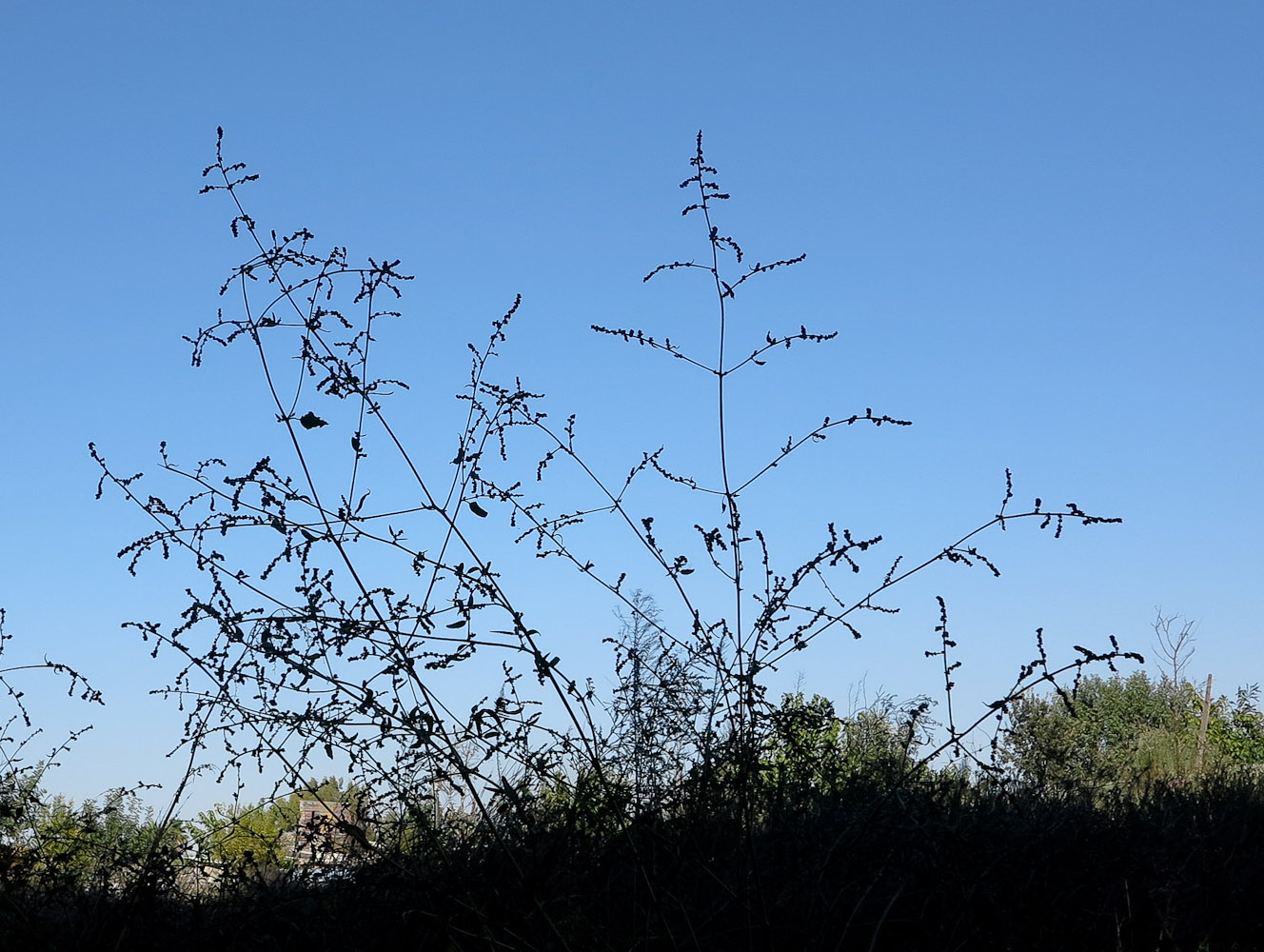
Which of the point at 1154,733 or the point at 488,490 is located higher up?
the point at 1154,733

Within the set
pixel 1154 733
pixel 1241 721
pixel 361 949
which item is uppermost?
pixel 1241 721

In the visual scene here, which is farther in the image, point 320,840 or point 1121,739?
point 1121,739

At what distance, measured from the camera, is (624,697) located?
3.45 metres

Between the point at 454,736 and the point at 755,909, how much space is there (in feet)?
3.19

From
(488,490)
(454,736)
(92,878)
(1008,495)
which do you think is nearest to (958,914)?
(1008,495)

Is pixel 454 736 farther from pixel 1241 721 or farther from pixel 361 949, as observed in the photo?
pixel 1241 721

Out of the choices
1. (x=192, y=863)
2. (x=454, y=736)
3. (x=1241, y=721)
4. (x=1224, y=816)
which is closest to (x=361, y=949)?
(x=454, y=736)

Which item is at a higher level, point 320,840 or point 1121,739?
point 1121,739

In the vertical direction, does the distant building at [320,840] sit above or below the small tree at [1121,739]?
below

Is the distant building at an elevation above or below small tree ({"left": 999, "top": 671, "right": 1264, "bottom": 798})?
below

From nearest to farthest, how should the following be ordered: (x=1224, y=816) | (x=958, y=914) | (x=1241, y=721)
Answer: (x=958, y=914) < (x=1224, y=816) < (x=1241, y=721)

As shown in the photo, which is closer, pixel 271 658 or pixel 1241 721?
pixel 271 658

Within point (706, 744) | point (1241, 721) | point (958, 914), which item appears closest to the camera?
point (706, 744)

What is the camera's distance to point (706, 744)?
3086 millimetres
